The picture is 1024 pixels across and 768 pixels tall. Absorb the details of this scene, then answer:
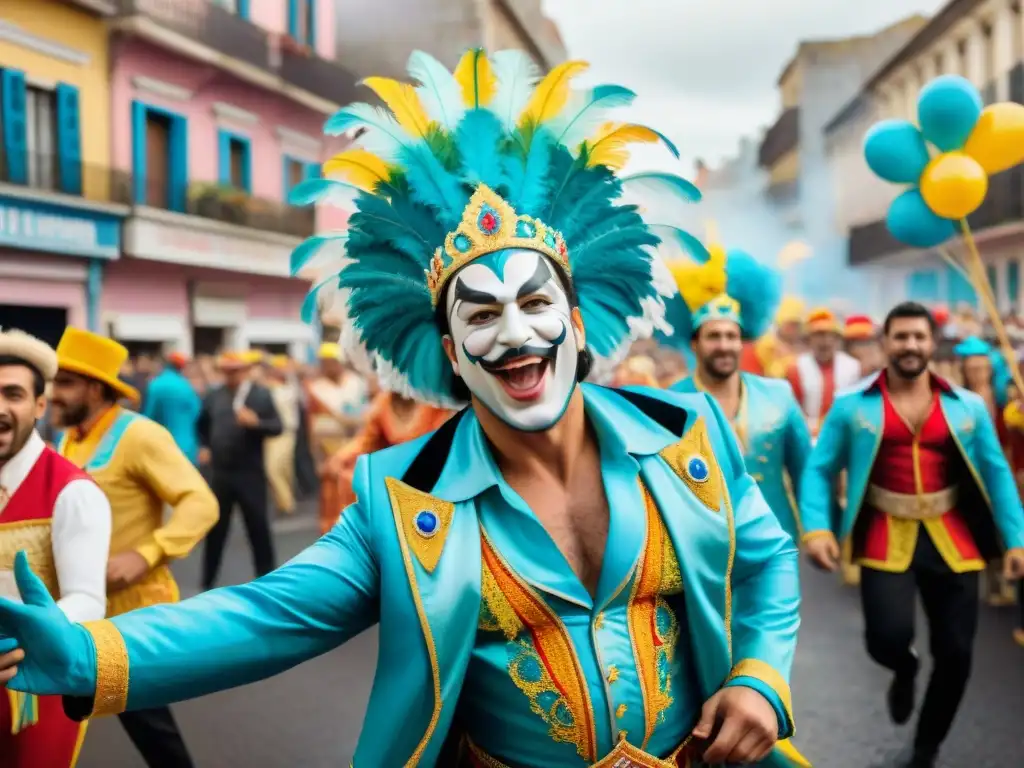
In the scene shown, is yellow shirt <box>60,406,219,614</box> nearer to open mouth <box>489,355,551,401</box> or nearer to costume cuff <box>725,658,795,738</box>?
open mouth <box>489,355,551,401</box>

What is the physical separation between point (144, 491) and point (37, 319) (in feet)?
36.7

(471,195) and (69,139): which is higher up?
(69,139)

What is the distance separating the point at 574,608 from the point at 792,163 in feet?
154

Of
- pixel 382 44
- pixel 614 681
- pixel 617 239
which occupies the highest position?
pixel 382 44

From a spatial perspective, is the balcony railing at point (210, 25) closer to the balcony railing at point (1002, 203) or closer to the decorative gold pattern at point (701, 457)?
the balcony railing at point (1002, 203)

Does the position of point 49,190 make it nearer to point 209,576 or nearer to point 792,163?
point 209,576

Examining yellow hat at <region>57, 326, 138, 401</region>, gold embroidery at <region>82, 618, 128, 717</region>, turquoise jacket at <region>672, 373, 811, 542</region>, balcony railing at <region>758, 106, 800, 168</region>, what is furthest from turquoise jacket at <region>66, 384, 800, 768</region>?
balcony railing at <region>758, 106, 800, 168</region>

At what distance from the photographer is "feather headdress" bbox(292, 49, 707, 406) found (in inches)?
90.9

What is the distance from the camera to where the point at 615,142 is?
2420 millimetres

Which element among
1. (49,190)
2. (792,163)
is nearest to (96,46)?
(49,190)

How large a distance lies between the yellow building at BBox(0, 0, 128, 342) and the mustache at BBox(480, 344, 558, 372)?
12.5 m

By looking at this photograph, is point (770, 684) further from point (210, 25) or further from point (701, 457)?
point (210, 25)

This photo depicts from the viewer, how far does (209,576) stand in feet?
23.1

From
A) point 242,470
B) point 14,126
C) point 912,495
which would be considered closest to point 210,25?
point 14,126
